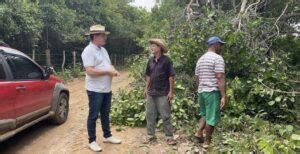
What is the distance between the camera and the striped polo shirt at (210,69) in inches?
208

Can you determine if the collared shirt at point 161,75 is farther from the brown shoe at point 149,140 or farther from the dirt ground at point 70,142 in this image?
the dirt ground at point 70,142

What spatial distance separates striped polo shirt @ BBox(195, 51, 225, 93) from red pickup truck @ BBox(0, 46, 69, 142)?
9.16 feet

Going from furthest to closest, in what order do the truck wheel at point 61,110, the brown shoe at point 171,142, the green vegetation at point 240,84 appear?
the truck wheel at point 61,110 → the green vegetation at point 240,84 → the brown shoe at point 171,142

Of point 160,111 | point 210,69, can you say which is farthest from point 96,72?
point 210,69

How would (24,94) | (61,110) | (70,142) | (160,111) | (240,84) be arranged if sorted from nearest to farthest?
(24,94), (160,111), (70,142), (61,110), (240,84)

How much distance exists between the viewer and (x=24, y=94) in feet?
18.4

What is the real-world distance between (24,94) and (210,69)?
9.54 feet

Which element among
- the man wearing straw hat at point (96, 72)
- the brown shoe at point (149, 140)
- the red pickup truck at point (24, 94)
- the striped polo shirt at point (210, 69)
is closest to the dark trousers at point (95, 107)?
the man wearing straw hat at point (96, 72)

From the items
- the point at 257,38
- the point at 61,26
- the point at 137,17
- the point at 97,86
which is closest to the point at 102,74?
the point at 97,86

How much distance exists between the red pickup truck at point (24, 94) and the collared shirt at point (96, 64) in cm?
111

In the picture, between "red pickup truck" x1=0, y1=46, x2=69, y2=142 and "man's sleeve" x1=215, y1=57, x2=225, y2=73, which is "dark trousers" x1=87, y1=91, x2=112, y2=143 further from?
"man's sleeve" x1=215, y1=57, x2=225, y2=73

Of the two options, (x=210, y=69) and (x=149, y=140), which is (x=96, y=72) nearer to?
(x=149, y=140)

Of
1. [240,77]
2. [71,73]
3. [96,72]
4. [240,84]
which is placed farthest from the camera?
[71,73]

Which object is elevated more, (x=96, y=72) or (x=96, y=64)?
(x=96, y=64)
